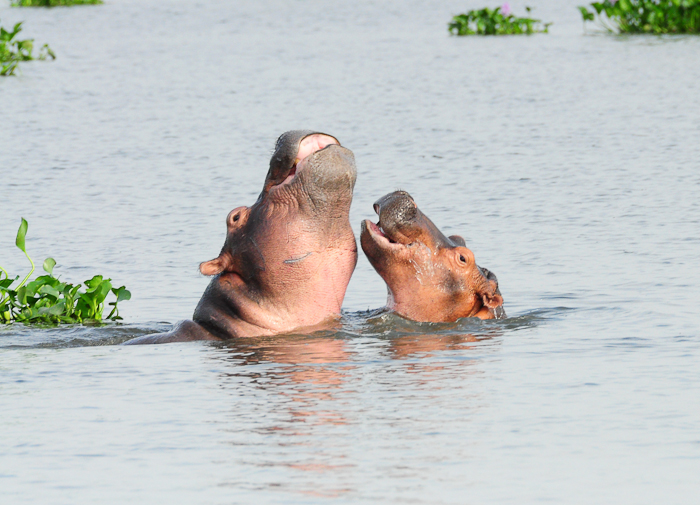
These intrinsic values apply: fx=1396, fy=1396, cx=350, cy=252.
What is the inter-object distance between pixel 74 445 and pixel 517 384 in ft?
6.96

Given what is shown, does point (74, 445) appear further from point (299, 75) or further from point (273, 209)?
point (299, 75)

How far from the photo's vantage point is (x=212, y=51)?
29.5m

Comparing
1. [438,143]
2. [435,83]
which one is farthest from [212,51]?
[438,143]

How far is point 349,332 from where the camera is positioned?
7.62 m

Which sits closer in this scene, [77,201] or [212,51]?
[77,201]

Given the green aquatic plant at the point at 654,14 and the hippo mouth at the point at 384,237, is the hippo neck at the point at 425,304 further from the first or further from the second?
the green aquatic plant at the point at 654,14

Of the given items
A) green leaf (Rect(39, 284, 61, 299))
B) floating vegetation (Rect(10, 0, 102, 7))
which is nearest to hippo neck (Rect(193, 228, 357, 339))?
green leaf (Rect(39, 284, 61, 299))

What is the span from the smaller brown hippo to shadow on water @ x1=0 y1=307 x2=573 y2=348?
0.09 m

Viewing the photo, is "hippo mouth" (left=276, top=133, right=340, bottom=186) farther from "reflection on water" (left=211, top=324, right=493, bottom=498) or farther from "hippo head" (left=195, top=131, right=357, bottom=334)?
"reflection on water" (left=211, top=324, right=493, bottom=498)

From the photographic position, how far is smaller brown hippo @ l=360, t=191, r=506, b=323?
A: 24.5 ft

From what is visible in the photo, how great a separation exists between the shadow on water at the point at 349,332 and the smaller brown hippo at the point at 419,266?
3.4 inches

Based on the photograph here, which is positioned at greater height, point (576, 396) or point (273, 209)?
point (273, 209)

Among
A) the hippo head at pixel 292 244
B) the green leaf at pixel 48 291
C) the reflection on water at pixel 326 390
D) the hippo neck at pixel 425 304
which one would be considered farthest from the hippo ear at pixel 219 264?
the green leaf at pixel 48 291

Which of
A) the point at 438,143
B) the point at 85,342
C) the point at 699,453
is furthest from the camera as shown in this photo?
the point at 438,143
